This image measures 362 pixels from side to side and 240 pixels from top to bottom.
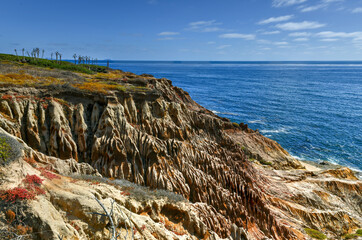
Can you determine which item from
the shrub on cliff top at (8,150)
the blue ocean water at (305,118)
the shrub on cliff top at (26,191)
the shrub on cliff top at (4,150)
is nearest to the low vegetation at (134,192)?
the shrub on cliff top at (26,191)

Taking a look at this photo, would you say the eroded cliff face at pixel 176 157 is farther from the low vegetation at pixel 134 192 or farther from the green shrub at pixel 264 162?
the green shrub at pixel 264 162

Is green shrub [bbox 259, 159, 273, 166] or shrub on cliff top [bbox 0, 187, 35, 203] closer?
shrub on cliff top [bbox 0, 187, 35, 203]

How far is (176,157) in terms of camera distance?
3047 centimetres

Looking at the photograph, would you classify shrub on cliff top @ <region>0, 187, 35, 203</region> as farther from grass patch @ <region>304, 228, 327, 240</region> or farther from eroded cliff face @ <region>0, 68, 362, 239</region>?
grass patch @ <region>304, 228, 327, 240</region>

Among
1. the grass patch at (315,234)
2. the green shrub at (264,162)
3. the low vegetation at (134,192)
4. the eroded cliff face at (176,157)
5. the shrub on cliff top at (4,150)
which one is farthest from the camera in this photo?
the green shrub at (264,162)

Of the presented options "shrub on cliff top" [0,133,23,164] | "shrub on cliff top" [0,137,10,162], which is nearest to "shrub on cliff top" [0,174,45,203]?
"shrub on cliff top" [0,133,23,164]

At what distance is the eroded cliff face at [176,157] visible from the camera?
26859 mm

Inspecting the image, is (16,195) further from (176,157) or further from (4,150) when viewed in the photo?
(176,157)

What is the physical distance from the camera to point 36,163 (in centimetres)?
1938

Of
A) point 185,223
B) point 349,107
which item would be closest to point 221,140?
point 185,223

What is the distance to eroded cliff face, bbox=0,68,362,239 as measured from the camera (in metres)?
26.9

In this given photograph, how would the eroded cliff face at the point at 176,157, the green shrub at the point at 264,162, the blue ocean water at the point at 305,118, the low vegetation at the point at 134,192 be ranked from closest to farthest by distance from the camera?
the low vegetation at the point at 134,192
the eroded cliff face at the point at 176,157
the green shrub at the point at 264,162
the blue ocean water at the point at 305,118

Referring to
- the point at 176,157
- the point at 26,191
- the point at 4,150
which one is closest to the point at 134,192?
the point at 26,191

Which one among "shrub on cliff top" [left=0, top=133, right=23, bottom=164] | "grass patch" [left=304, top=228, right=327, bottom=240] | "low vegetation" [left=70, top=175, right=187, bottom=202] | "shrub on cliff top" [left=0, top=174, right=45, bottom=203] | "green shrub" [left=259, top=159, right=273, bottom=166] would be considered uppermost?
"shrub on cliff top" [left=0, top=133, right=23, bottom=164]
